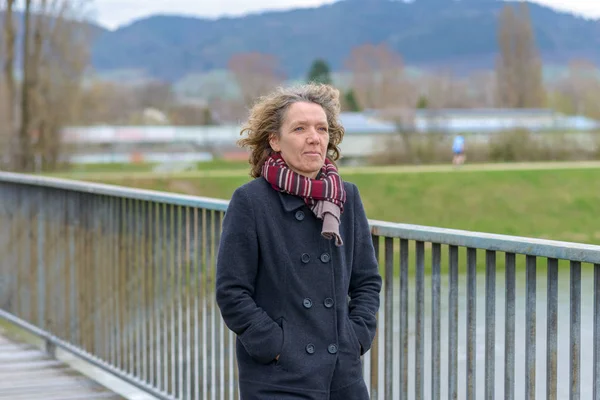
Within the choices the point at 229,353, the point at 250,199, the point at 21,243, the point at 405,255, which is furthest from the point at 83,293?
the point at 250,199

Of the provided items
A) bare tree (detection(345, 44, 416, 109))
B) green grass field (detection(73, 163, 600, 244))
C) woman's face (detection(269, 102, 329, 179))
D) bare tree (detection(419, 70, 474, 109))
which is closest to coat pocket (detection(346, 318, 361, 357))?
woman's face (detection(269, 102, 329, 179))

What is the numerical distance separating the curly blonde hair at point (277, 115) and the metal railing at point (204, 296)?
55 centimetres

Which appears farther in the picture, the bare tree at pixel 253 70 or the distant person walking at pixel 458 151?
the bare tree at pixel 253 70

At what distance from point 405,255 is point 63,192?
3098 mm

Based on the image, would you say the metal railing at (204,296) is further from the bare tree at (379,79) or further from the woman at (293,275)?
the bare tree at (379,79)

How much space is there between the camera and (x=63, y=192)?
645cm

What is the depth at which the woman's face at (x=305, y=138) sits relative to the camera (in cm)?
319

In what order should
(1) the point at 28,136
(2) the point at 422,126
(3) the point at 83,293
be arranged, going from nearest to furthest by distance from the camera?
1. (3) the point at 83,293
2. (1) the point at 28,136
3. (2) the point at 422,126

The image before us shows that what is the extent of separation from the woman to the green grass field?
A: 27.9 m

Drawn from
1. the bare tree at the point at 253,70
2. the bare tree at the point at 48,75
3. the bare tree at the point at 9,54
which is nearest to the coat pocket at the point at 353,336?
the bare tree at the point at 48,75

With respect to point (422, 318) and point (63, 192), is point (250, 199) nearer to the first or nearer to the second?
point (422, 318)

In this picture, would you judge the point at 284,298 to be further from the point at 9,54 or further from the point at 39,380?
the point at 9,54

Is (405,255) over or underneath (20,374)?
over

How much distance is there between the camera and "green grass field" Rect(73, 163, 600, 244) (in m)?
31.8
